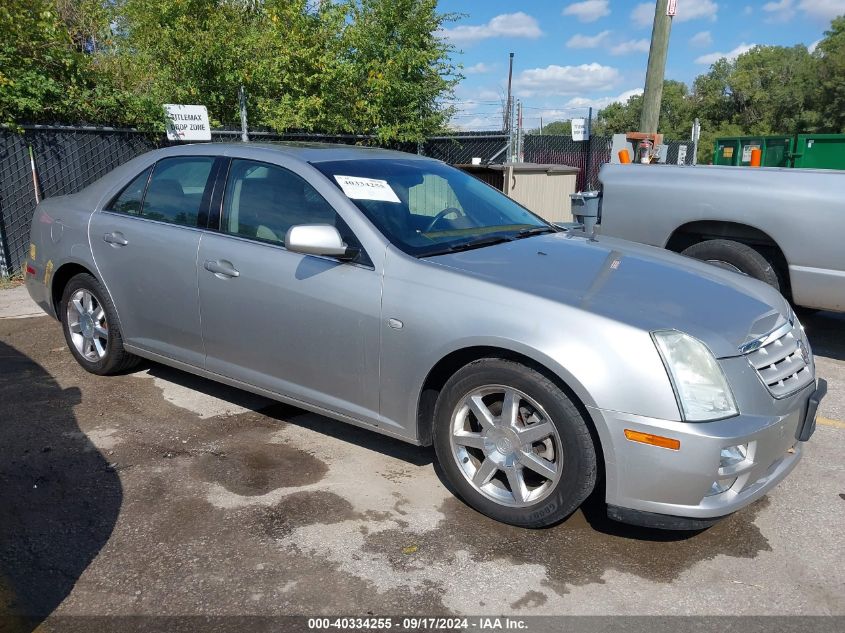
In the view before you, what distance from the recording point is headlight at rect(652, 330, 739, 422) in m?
2.65

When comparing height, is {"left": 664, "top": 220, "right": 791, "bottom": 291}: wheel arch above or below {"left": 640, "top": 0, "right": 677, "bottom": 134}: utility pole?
below

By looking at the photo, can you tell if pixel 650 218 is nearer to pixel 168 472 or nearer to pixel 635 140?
pixel 635 140

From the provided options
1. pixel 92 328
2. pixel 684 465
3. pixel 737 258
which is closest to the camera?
pixel 684 465

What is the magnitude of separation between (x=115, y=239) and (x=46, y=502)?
1.82m

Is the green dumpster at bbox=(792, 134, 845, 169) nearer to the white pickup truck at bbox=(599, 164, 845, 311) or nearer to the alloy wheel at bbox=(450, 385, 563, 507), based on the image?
the white pickup truck at bbox=(599, 164, 845, 311)

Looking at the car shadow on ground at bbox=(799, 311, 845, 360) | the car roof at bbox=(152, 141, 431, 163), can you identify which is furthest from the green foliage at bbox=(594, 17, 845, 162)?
the car roof at bbox=(152, 141, 431, 163)

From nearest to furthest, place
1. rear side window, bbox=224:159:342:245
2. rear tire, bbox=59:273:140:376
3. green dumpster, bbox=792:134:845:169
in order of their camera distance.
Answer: rear side window, bbox=224:159:342:245 → rear tire, bbox=59:273:140:376 → green dumpster, bbox=792:134:845:169

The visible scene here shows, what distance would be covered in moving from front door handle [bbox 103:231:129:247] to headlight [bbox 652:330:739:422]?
332 centimetres

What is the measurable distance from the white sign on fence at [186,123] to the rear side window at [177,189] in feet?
16.4

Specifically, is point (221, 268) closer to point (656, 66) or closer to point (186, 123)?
point (186, 123)

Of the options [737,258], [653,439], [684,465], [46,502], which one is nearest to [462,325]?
[653,439]

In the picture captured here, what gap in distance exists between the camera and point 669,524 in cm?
274

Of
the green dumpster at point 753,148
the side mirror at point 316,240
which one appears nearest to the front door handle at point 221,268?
the side mirror at point 316,240

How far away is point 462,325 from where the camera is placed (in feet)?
9.98
